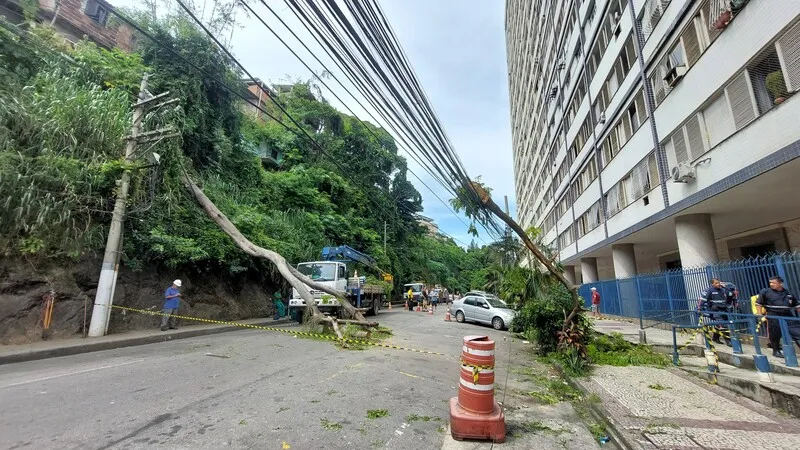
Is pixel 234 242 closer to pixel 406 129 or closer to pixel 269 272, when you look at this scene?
pixel 269 272

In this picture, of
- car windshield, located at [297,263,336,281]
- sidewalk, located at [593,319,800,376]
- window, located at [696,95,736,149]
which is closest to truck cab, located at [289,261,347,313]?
car windshield, located at [297,263,336,281]

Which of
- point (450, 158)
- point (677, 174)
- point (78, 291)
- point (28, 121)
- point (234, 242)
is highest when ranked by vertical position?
point (28, 121)

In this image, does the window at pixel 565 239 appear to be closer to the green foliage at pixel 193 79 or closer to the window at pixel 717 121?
the window at pixel 717 121

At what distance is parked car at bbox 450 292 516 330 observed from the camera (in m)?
16.7

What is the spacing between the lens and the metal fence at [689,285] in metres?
7.79

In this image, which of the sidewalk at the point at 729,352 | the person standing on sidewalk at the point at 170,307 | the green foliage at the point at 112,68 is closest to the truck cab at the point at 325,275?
the person standing on sidewalk at the point at 170,307

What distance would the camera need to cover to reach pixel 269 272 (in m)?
18.2

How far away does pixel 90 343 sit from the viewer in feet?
28.7

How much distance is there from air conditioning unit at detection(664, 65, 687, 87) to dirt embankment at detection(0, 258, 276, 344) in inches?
718

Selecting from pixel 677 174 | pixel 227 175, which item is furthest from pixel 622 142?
pixel 227 175

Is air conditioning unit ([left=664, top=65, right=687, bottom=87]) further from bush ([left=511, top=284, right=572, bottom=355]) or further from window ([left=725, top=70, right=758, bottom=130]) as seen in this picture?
bush ([left=511, top=284, right=572, bottom=355])

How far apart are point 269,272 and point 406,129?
43.9 feet

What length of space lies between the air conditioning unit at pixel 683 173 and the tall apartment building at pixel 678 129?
0.10 feet

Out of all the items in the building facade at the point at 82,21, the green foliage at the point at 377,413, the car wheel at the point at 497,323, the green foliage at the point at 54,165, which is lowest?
the green foliage at the point at 377,413
